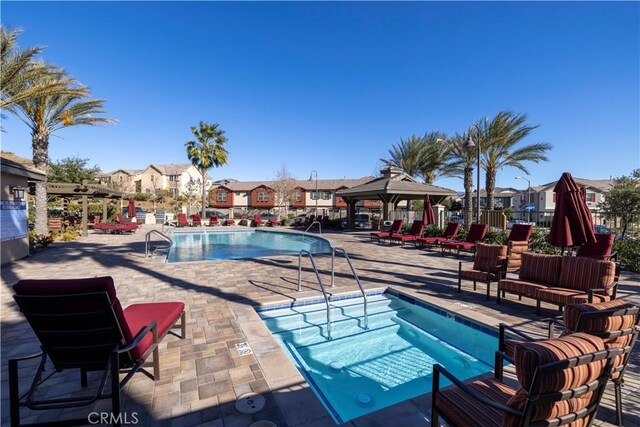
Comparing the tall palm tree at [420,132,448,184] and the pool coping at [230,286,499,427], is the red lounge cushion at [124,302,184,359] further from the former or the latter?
the tall palm tree at [420,132,448,184]

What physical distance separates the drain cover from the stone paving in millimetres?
50

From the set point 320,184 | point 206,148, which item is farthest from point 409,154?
point 320,184

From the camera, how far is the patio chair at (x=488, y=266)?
6.04m

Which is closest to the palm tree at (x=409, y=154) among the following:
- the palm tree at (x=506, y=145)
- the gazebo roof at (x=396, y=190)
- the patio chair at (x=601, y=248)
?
the gazebo roof at (x=396, y=190)

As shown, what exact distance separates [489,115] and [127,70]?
2076cm

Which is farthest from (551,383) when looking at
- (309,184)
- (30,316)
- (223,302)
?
(309,184)

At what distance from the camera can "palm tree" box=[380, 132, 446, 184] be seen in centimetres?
2602

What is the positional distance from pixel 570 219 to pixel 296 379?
226 inches

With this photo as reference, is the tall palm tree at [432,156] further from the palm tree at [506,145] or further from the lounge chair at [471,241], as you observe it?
the lounge chair at [471,241]

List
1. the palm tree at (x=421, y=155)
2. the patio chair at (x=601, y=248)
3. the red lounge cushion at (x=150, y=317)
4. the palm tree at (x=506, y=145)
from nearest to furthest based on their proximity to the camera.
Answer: the red lounge cushion at (x=150, y=317)
the patio chair at (x=601, y=248)
the palm tree at (x=506, y=145)
the palm tree at (x=421, y=155)

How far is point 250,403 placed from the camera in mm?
2719

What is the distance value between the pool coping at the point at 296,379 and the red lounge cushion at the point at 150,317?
1.04 m

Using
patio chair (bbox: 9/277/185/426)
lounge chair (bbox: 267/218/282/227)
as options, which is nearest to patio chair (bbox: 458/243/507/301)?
patio chair (bbox: 9/277/185/426)

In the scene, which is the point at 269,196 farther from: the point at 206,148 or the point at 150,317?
the point at 150,317
